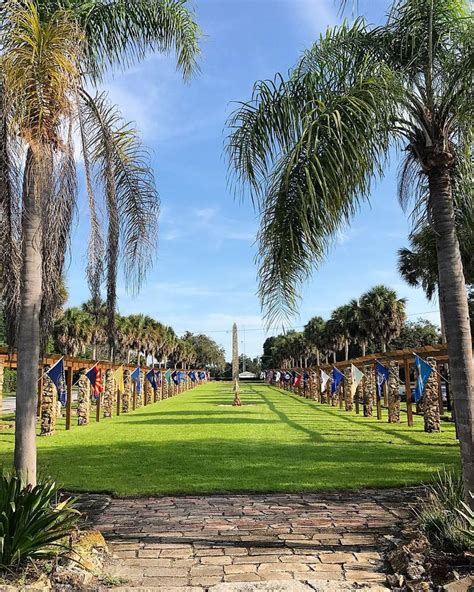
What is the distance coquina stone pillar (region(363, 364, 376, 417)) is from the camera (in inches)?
916

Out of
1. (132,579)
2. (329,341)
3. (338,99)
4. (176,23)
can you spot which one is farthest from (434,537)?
(329,341)

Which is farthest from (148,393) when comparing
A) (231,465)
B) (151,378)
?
(231,465)

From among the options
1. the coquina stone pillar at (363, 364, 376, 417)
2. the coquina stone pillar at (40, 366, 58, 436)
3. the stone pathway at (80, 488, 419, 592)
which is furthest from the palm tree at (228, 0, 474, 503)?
the coquina stone pillar at (363, 364, 376, 417)

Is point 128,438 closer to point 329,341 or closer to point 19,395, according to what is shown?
point 19,395

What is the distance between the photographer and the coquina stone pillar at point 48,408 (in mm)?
16250

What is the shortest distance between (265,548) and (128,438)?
10.7 m

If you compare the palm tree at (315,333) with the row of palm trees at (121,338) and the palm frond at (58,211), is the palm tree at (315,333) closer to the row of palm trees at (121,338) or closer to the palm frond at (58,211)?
the row of palm trees at (121,338)

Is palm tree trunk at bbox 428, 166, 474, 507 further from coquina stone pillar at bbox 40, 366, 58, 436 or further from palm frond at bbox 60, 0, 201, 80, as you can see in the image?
coquina stone pillar at bbox 40, 366, 58, 436

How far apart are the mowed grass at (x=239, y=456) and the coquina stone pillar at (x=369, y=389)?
4613mm

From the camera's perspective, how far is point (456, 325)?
5242 millimetres

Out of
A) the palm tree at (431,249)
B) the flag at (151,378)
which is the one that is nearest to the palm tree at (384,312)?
the palm tree at (431,249)

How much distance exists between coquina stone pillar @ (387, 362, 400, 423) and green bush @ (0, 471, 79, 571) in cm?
1624

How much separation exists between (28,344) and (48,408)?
11984 millimetres

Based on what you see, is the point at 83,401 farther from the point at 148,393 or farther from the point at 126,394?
the point at 148,393
